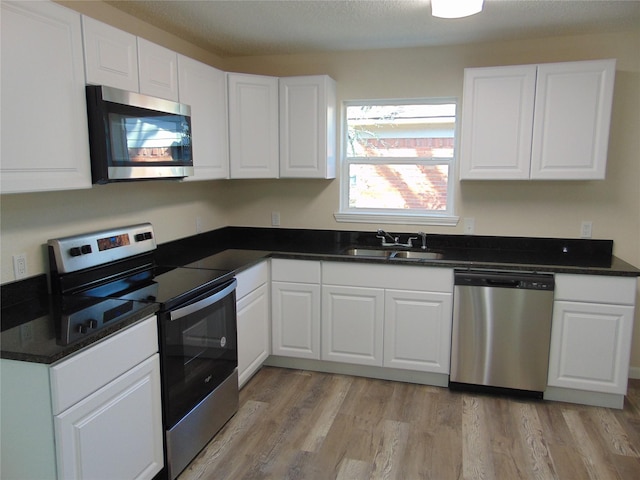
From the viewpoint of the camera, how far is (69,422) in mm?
1634

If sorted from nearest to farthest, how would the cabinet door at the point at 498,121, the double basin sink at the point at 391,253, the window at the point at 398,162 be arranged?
the cabinet door at the point at 498,121 → the double basin sink at the point at 391,253 → the window at the point at 398,162

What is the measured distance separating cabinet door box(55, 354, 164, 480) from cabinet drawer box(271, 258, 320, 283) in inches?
54.7

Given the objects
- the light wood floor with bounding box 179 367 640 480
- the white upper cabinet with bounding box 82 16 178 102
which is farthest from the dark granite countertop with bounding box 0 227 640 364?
the white upper cabinet with bounding box 82 16 178 102

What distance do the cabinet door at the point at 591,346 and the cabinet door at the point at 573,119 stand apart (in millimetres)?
871

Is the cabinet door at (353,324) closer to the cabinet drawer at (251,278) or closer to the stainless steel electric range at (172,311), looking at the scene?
the cabinet drawer at (251,278)

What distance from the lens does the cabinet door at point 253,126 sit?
333cm

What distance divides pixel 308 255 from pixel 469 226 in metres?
1.26

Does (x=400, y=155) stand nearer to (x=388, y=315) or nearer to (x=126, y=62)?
(x=388, y=315)

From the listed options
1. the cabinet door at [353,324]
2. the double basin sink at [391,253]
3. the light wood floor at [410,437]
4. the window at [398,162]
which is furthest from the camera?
the window at [398,162]

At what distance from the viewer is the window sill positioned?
3.56 m

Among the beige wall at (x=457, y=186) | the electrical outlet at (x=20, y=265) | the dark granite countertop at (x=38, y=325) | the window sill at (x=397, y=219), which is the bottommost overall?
the dark granite countertop at (x=38, y=325)

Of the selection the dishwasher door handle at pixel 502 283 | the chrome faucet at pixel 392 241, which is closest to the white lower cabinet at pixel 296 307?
the chrome faucet at pixel 392 241

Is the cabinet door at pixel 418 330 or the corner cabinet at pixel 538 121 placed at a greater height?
the corner cabinet at pixel 538 121

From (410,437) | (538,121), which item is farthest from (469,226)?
(410,437)
